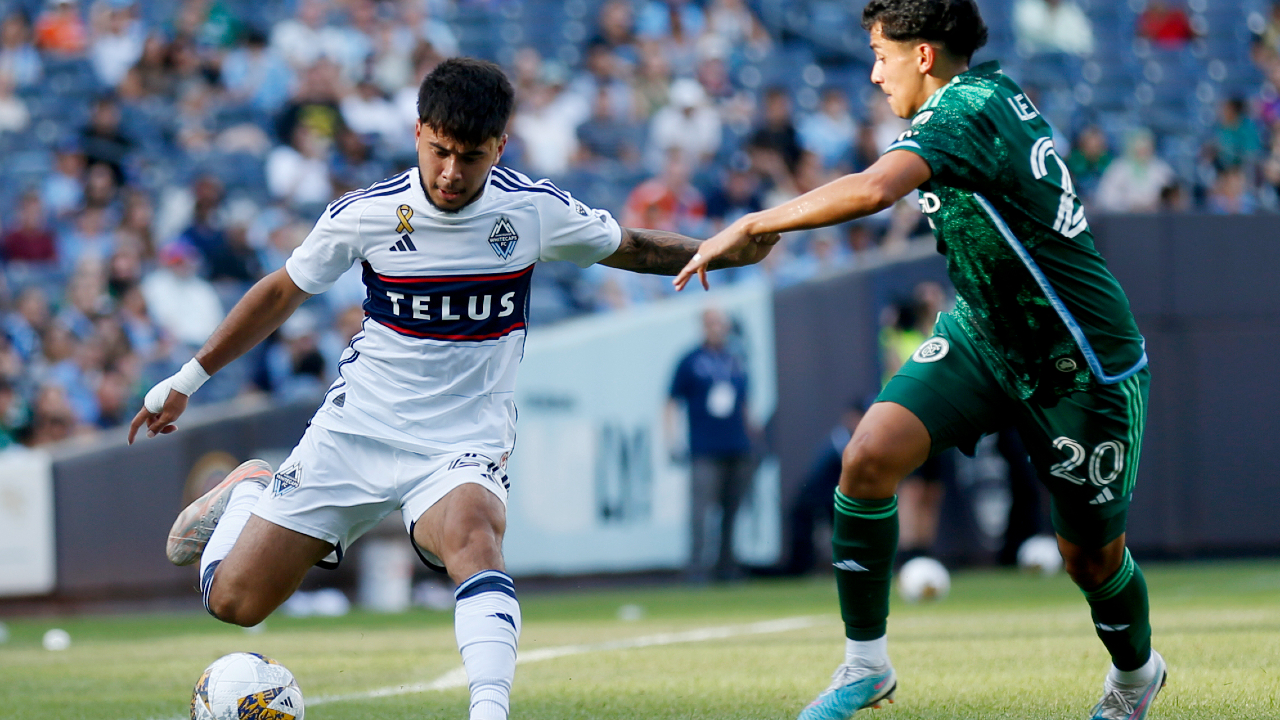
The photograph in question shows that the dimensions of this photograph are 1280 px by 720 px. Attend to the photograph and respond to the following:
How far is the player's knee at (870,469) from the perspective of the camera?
15.6ft

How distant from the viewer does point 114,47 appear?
15812 mm

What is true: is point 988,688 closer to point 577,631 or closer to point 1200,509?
point 577,631

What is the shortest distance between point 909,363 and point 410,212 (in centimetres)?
169

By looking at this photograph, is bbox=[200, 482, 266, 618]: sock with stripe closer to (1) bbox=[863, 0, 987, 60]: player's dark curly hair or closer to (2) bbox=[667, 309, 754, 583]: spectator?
(1) bbox=[863, 0, 987, 60]: player's dark curly hair

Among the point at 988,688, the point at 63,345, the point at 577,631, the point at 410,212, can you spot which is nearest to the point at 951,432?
the point at 988,688

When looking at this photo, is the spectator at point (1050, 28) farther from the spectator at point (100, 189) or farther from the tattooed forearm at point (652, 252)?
the tattooed forearm at point (652, 252)

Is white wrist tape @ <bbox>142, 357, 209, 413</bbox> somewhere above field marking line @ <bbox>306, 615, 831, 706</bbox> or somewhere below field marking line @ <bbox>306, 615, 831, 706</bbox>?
above

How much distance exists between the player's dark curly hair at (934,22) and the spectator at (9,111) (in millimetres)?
12823

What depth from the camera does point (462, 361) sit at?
4879 millimetres

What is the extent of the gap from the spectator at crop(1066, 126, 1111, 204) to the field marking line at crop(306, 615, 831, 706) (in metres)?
7.60

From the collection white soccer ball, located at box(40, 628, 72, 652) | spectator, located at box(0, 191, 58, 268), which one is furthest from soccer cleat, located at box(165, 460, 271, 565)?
spectator, located at box(0, 191, 58, 268)

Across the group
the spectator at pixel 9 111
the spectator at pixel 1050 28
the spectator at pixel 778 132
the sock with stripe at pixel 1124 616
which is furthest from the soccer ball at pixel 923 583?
the spectator at pixel 9 111

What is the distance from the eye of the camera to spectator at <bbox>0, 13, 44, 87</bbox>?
623 inches

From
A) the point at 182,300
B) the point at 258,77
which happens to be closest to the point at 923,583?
the point at 182,300
